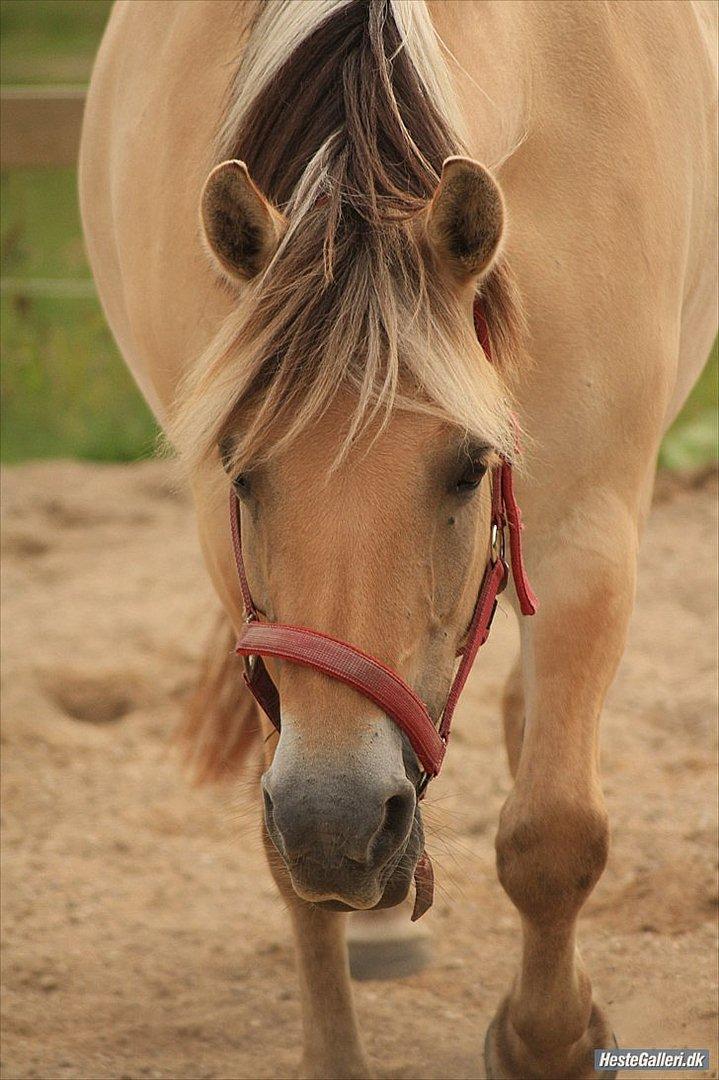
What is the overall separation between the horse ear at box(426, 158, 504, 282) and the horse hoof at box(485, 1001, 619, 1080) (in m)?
1.40

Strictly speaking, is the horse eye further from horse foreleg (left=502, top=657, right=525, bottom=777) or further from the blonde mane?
horse foreleg (left=502, top=657, right=525, bottom=777)

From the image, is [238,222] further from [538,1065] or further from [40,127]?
[40,127]

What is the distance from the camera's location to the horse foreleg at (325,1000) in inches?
99.6

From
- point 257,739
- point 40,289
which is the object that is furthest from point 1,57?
point 257,739

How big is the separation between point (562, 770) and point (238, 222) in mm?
1074

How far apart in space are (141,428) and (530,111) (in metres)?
4.40

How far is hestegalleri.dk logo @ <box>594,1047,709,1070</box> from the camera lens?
96.5 inches

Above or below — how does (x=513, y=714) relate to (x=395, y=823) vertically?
below

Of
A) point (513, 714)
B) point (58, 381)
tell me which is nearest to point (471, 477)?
point (513, 714)

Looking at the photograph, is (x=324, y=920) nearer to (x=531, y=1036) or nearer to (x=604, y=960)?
(x=531, y=1036)

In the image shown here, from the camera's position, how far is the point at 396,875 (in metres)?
1.83

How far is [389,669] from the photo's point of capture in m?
1.72

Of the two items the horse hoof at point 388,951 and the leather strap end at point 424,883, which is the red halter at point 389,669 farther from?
the horse hoof at point 388,951

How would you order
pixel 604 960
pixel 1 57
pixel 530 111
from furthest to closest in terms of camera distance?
1. pixel 1 57
2. pixel 604 960
3. pixel 530 111
